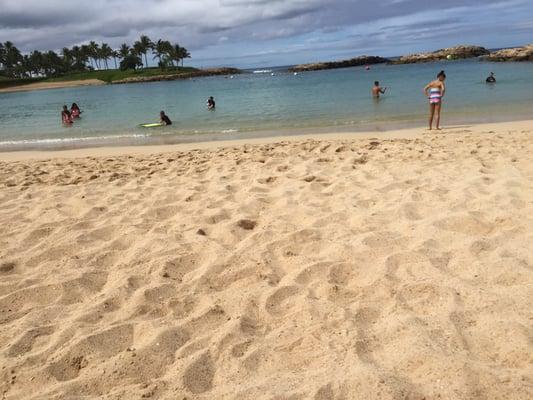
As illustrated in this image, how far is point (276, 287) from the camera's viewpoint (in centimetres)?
335

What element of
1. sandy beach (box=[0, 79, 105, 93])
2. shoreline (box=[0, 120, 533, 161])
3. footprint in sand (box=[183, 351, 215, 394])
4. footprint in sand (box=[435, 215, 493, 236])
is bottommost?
shoreline (box=[0, 120, 533, 161])

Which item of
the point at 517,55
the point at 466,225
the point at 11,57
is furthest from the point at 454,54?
the point at 466,225

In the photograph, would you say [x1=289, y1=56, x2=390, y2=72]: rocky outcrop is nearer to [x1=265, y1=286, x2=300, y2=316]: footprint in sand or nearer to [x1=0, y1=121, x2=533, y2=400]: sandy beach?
[x1=0, y1=121, x2=533, y2=400]: sandy beach

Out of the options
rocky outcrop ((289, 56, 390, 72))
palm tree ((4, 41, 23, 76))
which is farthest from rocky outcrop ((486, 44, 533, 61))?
palm tree ((4, 41, 23, 76))

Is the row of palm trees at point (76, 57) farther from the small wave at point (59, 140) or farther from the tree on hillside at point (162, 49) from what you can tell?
the small wave at point (59, 140)

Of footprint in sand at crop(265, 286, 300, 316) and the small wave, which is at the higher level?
footprint in sand at crop(265, 286, 300, 316)

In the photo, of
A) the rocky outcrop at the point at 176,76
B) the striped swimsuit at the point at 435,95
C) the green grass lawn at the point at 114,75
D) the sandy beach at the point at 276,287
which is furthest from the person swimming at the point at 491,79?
the green grass lawn at the point at 114,75

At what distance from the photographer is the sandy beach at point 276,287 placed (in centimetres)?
244

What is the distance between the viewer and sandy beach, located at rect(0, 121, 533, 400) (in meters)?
2.44

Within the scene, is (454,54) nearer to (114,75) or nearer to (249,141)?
(114,75)

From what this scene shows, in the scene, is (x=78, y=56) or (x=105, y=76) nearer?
(x=105, y=76)

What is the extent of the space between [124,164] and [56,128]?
1243 cm

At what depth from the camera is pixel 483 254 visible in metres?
3.59

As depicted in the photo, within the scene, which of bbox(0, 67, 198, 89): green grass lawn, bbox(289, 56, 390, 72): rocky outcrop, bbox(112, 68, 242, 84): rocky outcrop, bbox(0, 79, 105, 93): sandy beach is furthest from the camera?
bbox(289, 56, 390, 72): rocky outcrop
